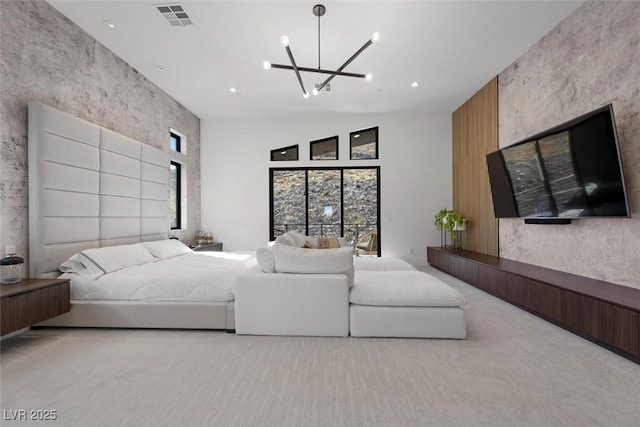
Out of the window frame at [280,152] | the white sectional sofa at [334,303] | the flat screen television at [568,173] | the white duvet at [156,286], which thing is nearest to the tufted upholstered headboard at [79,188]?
the white duvet at [156,286]

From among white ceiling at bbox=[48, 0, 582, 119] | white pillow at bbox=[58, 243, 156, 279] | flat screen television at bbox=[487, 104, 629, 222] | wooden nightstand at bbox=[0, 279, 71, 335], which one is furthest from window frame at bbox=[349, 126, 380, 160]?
wooden nightstand at bbox=[0, 279, 71, 335]

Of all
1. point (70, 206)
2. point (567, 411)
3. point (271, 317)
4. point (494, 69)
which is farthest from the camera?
point (494, 69)

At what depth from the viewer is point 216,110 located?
6.19 metres

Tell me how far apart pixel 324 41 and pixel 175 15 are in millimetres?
1735

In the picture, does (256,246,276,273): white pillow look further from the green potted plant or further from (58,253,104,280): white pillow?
the green potted plant

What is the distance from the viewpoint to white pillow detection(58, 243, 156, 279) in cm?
296

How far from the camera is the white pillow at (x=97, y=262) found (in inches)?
116

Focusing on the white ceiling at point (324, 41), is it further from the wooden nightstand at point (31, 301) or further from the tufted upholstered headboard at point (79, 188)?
the wooden nightstand at point (31, 301)

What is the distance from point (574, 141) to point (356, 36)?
269cm

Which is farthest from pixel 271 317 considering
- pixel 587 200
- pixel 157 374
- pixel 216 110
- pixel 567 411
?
pixel 216 110

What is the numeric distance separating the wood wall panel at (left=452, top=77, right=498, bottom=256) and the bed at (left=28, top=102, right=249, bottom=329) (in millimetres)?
4406

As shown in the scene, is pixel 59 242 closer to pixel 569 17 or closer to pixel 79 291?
pixel 79 291

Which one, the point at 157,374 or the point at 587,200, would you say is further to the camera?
the point at 587,200

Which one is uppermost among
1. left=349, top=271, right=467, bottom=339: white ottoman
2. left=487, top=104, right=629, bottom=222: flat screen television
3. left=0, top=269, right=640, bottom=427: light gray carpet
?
left=487, top=104, right=629, bottom=222: flat screen television
